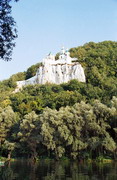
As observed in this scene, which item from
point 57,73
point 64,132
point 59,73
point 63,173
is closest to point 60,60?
point 57,73

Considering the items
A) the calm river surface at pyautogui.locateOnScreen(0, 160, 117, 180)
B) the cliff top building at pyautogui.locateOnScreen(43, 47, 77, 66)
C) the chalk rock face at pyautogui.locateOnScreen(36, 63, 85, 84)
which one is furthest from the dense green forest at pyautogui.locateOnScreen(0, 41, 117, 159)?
the cliff top building at pyautogui.locateOnScreen(43, 47, 77, 66)

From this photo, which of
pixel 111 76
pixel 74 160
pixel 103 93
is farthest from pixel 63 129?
pixel 111 76

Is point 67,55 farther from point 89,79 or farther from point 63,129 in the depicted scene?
point 63,129

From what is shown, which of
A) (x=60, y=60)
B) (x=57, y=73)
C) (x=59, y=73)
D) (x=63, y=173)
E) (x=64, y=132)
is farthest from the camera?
(x=60, y=60)

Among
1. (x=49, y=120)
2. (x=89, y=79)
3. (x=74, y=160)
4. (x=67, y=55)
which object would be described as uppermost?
(x=67, y=55)

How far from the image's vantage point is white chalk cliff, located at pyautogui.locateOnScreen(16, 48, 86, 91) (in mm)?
88969

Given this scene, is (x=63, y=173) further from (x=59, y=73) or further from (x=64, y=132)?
(x=59, y=73)

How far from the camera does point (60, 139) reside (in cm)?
3338

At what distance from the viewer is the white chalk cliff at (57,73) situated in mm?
88969

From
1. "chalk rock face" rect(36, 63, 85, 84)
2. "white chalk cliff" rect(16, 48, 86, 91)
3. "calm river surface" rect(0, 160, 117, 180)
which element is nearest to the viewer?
"calm river surface" rect(0, 160, 117, 180)

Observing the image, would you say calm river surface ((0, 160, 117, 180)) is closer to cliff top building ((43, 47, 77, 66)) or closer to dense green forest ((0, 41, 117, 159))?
dense green forest ((0, 41, 117, 159))

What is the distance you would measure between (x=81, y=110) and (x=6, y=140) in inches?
500

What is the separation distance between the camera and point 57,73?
91.9 metres

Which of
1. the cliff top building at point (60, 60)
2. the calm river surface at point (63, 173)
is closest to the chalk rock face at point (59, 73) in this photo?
the cliff top building at point (60, 60)
